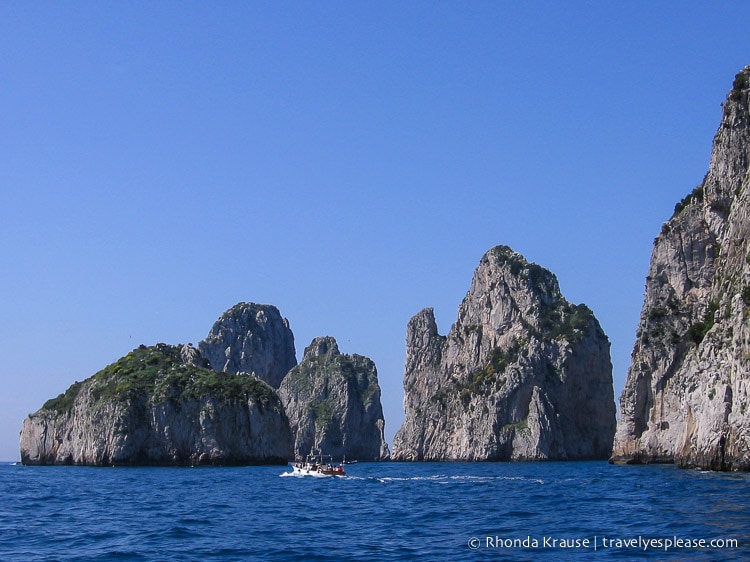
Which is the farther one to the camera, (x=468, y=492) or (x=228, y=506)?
(x=468, y=492)

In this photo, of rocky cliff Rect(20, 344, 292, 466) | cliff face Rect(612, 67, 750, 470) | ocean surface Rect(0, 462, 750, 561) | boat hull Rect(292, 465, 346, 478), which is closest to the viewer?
ocean surface Rect(0, 462, 750, 561)

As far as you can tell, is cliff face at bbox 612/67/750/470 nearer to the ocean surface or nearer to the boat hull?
the ocean surface

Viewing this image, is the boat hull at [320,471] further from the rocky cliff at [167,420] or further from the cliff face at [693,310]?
the cliff face at [693,310]

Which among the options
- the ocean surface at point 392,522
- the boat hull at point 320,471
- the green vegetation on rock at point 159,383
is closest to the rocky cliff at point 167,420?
the green vegetation on rock at point 159,383

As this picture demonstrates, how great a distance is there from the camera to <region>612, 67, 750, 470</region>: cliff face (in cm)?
8969

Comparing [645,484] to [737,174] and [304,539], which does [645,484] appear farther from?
[737,174]

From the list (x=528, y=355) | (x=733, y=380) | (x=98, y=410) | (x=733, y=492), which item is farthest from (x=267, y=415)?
(x=733, y=492)

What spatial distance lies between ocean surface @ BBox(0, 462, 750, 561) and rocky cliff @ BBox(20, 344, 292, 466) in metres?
60.2

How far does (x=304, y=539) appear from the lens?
42.3 meters

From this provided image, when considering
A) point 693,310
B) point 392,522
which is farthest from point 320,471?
point 392,522

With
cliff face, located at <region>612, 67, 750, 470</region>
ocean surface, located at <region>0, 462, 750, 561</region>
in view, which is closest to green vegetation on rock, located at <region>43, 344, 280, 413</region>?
cliff face, located at <region>612, 67, 750, 470</region>

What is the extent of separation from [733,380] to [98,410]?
315 feet

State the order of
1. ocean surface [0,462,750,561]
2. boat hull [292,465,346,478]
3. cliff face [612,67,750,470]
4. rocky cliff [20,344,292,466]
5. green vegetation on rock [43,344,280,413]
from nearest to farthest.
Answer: ocean surface [0,462,750,561]
cliff face [612,67,750,470]
boat hull [292,465,346,478]
rocky cliff [20,344,292,466]
green vegetation on rock [43,344,280,413]

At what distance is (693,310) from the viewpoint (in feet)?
415
